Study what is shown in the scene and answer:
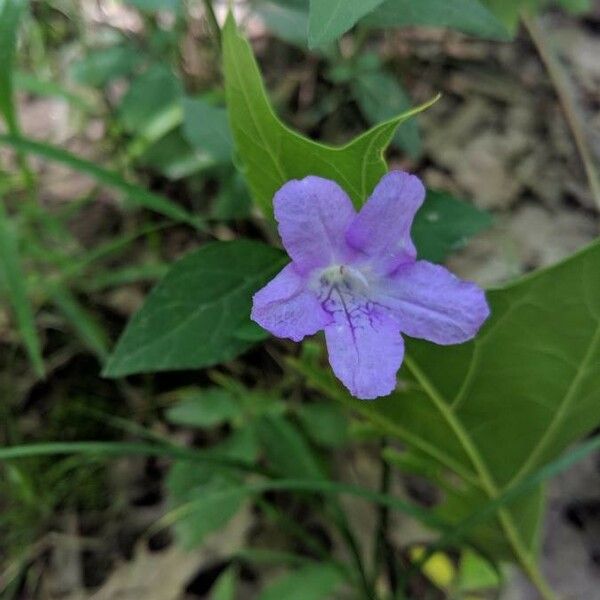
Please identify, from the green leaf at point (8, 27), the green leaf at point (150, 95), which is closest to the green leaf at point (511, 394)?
the green leaf at point (8, 27)

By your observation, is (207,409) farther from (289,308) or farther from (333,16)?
(333,16)

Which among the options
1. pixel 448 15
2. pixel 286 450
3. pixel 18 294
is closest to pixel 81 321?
pixel 18 294

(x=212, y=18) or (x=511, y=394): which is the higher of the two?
Result: (x=212, y=18)

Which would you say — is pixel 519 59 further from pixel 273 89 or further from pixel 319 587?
pixel 319 587

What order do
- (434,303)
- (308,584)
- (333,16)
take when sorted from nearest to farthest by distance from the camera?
(333,16) < (434,303) < (308,584)

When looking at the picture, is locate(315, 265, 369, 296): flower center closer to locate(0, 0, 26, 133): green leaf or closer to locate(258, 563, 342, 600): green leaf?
locate(0, 0, 26, 133): green leaf
